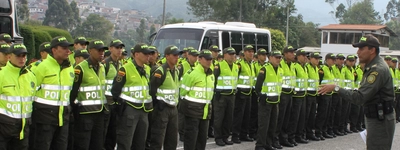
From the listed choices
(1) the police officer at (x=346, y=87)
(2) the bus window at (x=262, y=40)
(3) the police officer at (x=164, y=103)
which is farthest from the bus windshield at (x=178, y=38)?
(3) the police officer at (x=164, y=103)

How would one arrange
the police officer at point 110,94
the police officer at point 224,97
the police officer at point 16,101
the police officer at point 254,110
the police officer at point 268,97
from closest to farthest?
1. the police officer at point 16,101
2. the police officer at point 110,94
3. the police officer at point 268,97
4. the police officer at point 224,97
5. the police officer at point 254,110

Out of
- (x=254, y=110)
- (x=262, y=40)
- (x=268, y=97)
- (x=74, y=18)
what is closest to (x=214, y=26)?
(x=262, y=40)

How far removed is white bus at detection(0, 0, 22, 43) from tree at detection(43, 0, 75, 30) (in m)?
58.5

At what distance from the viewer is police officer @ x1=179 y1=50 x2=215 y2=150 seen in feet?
25.2

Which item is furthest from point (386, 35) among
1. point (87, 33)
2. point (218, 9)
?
point (87, 33)

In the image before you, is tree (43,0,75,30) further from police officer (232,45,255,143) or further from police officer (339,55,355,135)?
police officer (232,45,255,143)

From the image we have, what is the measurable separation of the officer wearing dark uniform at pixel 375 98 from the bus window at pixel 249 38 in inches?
499

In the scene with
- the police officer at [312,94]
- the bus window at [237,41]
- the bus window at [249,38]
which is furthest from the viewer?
the bus window at [249,38]

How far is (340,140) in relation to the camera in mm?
Answer: 11898

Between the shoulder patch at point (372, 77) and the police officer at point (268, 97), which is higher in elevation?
the shoulder patch at point (372, 77)

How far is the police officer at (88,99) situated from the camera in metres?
6.66

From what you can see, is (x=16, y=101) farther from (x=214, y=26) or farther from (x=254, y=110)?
(x=214, y=26)

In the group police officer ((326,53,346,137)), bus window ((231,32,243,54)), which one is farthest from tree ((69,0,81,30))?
police officer ((326,53,346,137))

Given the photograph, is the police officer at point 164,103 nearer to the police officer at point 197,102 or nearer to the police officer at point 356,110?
the police officer at point 197,102
